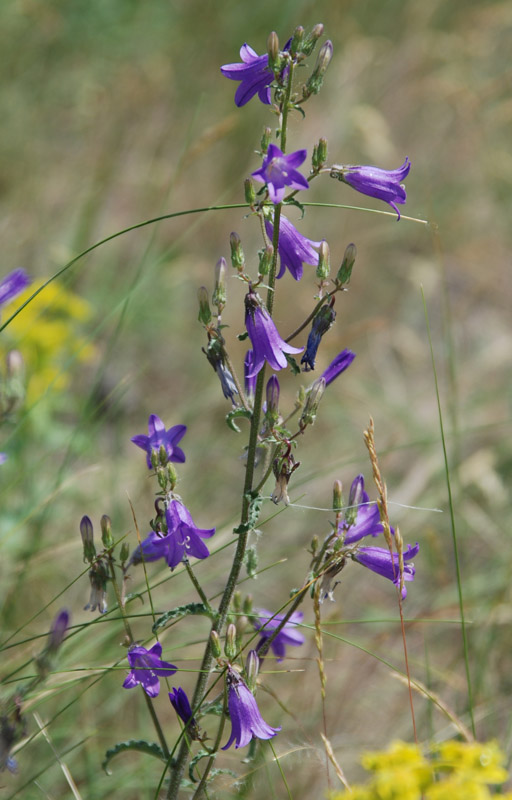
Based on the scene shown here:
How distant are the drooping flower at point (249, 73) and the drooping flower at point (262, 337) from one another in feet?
1.65

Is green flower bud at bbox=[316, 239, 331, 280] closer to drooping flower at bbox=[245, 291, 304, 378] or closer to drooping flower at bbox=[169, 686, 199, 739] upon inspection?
drooping flower at bbox=[245, 291, 304, 378]

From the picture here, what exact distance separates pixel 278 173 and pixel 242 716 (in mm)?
1226

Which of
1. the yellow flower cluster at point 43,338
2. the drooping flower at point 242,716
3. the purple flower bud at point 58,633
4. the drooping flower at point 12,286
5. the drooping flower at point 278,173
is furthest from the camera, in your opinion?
the yellow flower cluster at point 43,338

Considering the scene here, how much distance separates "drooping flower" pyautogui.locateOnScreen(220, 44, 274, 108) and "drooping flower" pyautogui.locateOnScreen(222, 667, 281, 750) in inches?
55.3

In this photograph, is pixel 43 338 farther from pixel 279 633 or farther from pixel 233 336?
pixel 279 633

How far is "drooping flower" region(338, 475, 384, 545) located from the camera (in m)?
1.92

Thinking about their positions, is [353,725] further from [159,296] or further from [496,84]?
[496,84]

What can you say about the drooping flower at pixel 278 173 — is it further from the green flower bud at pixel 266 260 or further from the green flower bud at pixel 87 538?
the green flower bud at pixel 87 538

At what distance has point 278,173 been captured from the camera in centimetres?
166

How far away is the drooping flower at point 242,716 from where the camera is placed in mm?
1766

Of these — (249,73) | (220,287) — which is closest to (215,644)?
(220,287)

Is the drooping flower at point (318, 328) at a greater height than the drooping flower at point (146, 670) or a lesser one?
greater

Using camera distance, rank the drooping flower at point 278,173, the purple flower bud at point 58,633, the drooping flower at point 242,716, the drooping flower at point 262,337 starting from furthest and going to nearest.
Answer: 1. the drooping flower at point 262,337
2. the drooping flower at point 242,716
3. the drooping flower at point 278,173
4. the purple flower bud at point 58,633

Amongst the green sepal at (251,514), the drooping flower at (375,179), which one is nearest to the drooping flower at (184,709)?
the green sepal at (251,514)
